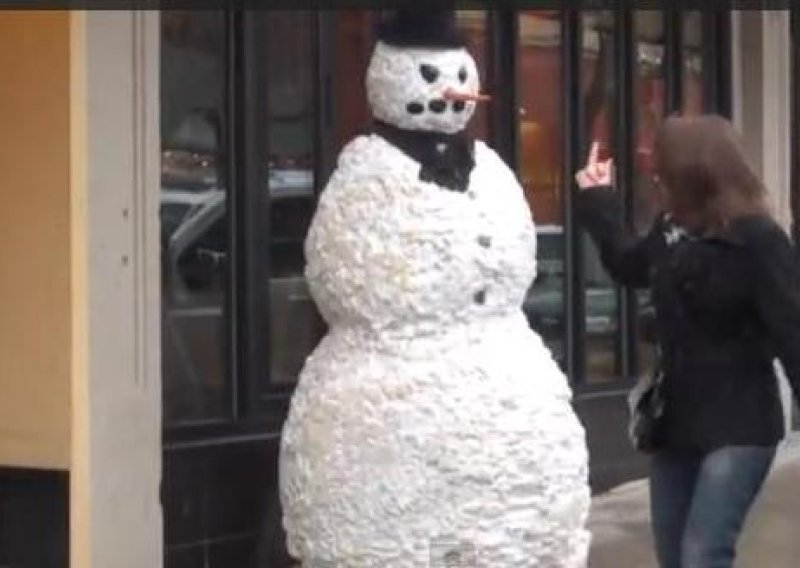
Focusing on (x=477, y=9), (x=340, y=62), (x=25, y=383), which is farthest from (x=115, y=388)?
(x=477, y=9)

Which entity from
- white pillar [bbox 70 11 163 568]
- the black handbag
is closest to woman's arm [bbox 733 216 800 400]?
the black handbag

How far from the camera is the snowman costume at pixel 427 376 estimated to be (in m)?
5.68

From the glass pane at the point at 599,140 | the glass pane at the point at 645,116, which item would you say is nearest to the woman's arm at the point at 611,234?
the glass pane at the point at 599,140

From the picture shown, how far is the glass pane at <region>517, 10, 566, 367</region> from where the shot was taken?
9.68 metres

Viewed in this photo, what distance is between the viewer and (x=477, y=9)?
9258 millimetres

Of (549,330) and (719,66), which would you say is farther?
(719,66)

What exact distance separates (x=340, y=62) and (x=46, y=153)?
6.09 ft

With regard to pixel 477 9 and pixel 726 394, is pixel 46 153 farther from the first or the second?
pixel 477 9

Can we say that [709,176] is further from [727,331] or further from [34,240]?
[34,240]

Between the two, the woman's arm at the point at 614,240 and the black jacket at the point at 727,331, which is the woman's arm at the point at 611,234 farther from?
the black jacket at the point at 727,331

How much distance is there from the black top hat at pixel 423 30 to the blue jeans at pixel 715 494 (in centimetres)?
151

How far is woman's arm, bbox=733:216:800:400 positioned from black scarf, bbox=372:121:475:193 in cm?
91

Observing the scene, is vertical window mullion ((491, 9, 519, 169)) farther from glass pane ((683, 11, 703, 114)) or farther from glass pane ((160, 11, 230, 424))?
glass pane ((160, 11, 230, 424))

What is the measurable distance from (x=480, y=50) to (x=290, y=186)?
187cm
